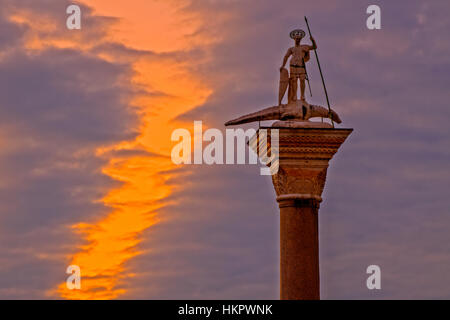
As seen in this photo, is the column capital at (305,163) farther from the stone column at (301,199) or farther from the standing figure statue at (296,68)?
the standing figure statue at (296,68)

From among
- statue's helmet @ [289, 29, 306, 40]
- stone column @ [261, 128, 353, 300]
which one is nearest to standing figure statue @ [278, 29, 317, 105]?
statue's helmet @ [289, 29, 306, 40]

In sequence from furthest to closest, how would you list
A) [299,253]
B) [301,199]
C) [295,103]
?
[295,103] < [301,199] < [299,253]

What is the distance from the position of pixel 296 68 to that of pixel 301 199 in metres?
4.82

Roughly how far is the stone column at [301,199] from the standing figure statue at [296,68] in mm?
2271

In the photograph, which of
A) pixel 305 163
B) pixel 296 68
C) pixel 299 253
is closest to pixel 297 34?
pixel 296 68

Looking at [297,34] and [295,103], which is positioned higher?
[297,34]

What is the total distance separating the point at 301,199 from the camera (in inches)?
1400

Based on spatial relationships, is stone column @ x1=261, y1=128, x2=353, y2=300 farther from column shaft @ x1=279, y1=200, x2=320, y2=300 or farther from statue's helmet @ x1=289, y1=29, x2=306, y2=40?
statue's helmet @ x1=289, y1=29, x2=306, y2=40

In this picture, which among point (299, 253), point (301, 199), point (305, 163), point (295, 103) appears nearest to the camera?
point (299, 253)

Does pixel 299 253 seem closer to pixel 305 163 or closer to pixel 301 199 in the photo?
pixel 301 199
